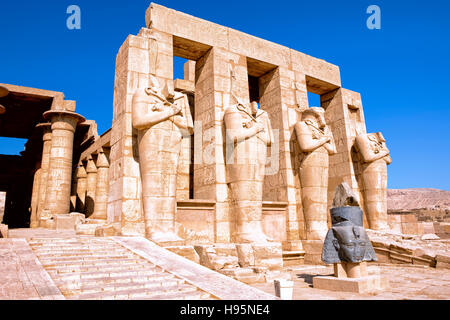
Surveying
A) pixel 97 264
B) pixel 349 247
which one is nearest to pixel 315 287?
pixel 349 247

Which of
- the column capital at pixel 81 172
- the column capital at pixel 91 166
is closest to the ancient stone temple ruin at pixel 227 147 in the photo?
the column capital at pixel 91 166

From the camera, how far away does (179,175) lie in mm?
9781

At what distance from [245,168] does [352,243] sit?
12.4 ft

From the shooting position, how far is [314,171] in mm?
10414

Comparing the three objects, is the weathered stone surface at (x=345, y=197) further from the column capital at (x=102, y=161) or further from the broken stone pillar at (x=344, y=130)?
the column capital at (x=102, y=161)

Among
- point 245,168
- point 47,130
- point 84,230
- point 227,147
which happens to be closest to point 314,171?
point 245,168

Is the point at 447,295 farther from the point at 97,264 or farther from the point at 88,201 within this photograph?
the point at 88,201

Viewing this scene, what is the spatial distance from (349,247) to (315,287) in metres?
0.95

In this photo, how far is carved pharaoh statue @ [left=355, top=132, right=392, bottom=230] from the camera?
12.1 meters

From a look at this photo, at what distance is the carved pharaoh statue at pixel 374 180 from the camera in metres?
12.1

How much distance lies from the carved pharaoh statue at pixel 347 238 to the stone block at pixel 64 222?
37.6 ft

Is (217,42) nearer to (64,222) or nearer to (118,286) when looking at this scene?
(118,286)

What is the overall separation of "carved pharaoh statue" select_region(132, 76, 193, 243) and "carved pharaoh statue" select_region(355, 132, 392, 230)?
24.8ft

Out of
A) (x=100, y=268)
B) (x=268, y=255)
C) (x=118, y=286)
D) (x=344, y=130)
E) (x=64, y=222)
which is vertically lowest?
(x=268, y=255)
